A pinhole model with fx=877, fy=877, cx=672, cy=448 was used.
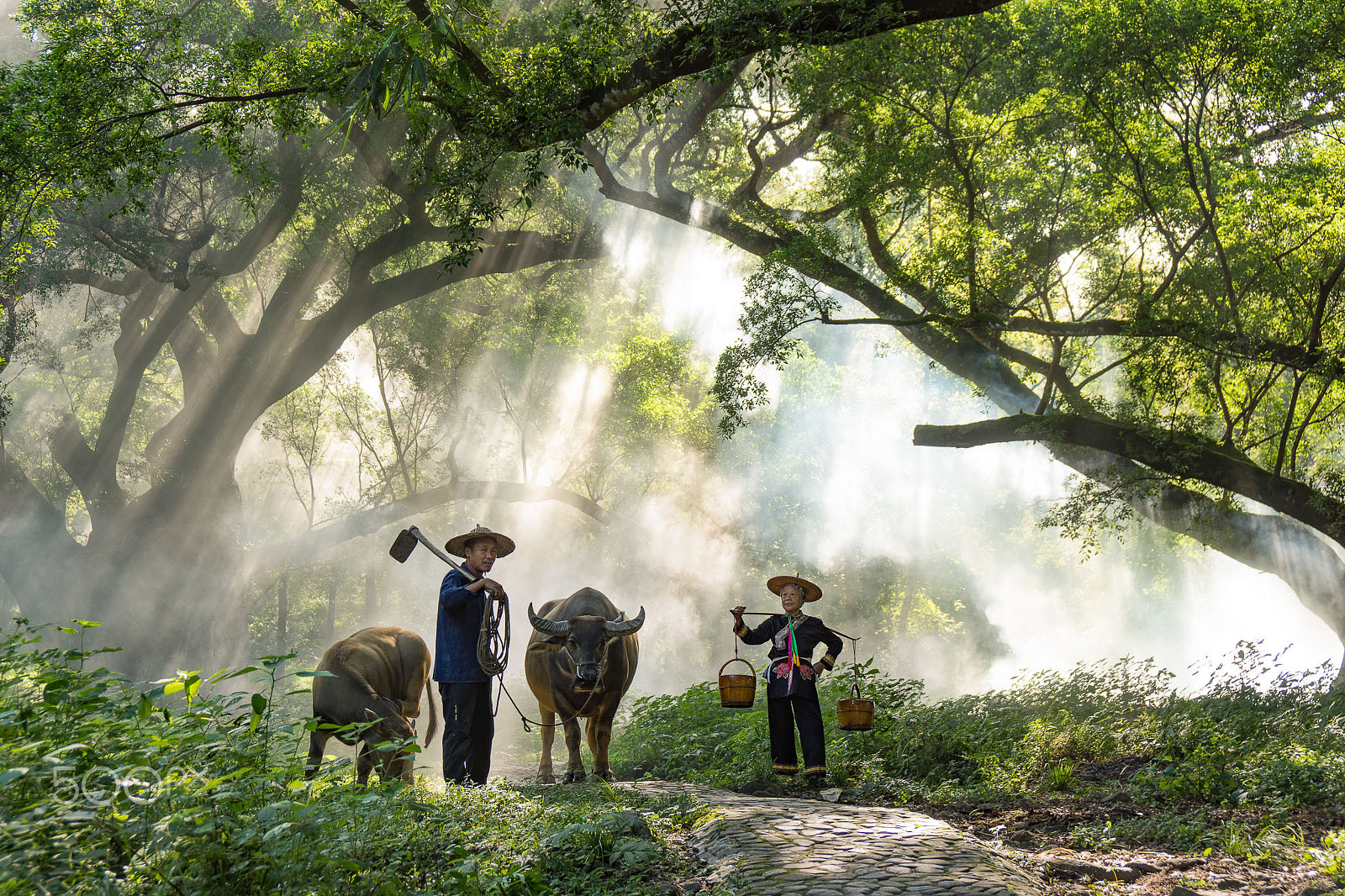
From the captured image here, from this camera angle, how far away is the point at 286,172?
20922 mm

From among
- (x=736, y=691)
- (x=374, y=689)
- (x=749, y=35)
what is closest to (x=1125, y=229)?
(x=749, y=35)

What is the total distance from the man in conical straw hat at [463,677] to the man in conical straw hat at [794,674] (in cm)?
243

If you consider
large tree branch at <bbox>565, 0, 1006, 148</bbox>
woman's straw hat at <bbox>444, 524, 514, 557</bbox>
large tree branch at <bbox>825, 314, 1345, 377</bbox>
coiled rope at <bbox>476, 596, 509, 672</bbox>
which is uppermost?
large tree branch at <bbox>565, 0, 1006, 148</bbox>

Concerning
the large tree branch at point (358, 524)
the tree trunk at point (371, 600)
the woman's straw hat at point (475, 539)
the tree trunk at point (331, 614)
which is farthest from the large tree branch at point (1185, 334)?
the tree trunk at point (331, 614)

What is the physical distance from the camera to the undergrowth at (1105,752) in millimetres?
6496

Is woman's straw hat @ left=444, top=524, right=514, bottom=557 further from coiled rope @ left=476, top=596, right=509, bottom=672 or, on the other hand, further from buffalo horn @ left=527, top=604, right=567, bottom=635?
buffalo horn @ left=527, top=604, right=567, bottom=635

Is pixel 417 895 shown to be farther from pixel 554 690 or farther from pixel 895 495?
pixel 895 495

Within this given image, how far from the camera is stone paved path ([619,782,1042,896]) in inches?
186

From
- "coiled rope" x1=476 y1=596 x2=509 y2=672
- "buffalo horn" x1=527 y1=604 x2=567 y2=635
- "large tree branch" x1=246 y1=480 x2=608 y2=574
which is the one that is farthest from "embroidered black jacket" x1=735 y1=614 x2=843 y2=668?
"large tree branch" x1=246 y1=480 x2=608 y2=574

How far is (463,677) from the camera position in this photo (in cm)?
762

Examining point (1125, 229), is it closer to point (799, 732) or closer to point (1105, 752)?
point (1105, 752)

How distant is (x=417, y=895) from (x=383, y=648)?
568 cm

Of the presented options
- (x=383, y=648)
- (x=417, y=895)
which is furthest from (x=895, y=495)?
(x=417, y=895)

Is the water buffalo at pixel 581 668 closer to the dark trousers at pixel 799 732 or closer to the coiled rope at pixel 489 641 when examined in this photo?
the coiled rope at pixel 489 641
